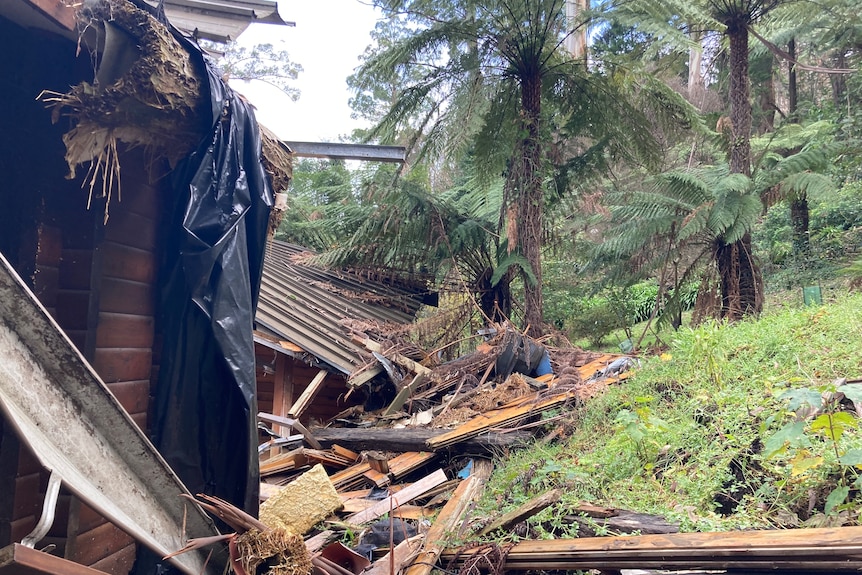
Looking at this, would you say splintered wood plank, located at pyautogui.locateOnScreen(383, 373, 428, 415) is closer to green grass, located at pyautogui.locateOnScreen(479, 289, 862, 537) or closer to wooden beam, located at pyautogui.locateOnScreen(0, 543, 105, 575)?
green grass, located at pyautogui.locateOnScreen(479, 289, 862, 537)

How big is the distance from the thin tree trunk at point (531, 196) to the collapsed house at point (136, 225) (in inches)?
214

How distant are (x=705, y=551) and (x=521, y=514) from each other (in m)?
1.13

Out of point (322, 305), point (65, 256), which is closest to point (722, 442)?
point (65, 256)

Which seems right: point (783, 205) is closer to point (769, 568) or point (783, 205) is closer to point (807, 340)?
point (807, 340)

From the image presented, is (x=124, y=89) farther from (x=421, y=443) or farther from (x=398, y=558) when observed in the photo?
(x=421, y=443)

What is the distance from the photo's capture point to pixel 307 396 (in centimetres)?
663

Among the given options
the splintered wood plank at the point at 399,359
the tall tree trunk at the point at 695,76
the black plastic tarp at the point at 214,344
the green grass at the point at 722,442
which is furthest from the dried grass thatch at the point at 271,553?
the tall tree trunk at the point at 695,76

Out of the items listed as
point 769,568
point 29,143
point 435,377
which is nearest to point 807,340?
point 769,568

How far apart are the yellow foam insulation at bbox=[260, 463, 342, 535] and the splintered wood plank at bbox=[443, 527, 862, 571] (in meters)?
1.73

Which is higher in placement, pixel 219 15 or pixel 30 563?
pixel 219 15

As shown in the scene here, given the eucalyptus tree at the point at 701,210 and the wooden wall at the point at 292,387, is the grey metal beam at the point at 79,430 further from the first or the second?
the eucalyptus tree at the point at 701,210

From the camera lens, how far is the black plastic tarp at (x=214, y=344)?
9.37 feet

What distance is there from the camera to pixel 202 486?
2.90 m

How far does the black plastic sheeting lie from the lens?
9.37 feet
